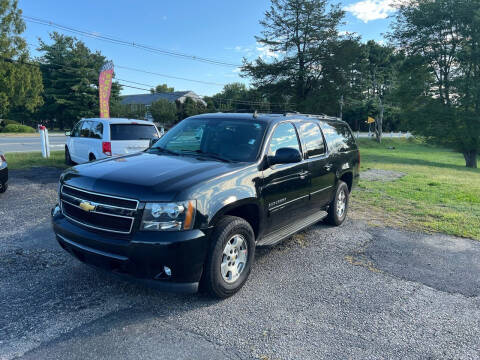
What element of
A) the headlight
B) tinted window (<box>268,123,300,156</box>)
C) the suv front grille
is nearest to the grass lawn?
tinted window (<box>268,123,300,156</box>)

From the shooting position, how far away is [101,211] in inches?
119

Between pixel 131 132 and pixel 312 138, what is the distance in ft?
18.8

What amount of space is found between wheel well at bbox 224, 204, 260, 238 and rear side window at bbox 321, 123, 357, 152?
2.27m

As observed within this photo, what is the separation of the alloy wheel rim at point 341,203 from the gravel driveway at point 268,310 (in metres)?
1.17

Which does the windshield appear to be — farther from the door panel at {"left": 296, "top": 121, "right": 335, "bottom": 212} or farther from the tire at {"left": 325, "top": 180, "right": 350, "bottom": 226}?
the tire at {"left": 325, "top": 180, "right": 350, "bottom": 226}

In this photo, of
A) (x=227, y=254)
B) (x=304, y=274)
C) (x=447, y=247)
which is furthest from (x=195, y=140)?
(x=447, y=247)

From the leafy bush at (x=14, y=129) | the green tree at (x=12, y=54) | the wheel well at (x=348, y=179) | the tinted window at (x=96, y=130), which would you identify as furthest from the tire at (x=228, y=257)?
the leafy bush at (x=14, y=129)

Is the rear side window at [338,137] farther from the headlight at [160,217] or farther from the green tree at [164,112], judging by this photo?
the green tree at [164,112]

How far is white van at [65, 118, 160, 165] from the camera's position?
8734mm

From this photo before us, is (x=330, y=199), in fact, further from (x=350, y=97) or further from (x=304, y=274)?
(x=350, y=97)

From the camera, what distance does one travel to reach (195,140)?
436cm

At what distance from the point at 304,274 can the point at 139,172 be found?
2.23 m

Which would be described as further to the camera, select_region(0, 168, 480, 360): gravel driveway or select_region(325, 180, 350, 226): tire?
select_region(325, 180, 350, 226): tire

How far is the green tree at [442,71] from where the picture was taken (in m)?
22.4
